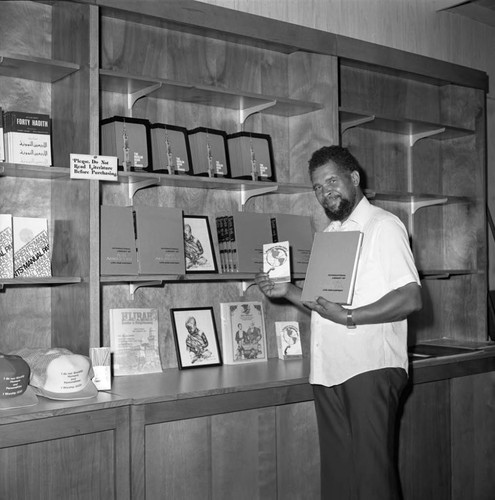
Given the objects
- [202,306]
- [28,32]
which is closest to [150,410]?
[202,306]

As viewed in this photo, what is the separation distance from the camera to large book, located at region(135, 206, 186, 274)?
309cm

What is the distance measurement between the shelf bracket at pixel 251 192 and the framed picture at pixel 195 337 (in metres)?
0.56

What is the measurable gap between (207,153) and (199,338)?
0.86 meters

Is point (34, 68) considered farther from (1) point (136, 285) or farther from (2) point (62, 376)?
(2) point (62, 376)

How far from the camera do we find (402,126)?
4.17m

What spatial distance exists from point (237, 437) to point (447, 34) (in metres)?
3.12

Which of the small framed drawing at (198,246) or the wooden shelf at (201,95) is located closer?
the wooden shelf at (201,95)

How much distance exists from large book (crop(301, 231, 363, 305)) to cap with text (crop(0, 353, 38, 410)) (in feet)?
3.70

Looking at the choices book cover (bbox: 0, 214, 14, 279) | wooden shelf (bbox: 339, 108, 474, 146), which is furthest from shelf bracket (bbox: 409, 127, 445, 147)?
book cover (bbox: 0, 214, 14, 279)

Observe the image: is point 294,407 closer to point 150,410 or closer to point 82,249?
point 150,410

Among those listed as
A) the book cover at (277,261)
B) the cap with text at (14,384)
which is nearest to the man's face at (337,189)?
the book cover at (277,261)

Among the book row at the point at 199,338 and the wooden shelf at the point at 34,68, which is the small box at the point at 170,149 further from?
the book row at the point at 199,338

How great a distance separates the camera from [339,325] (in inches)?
113

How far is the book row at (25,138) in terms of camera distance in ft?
9.38
